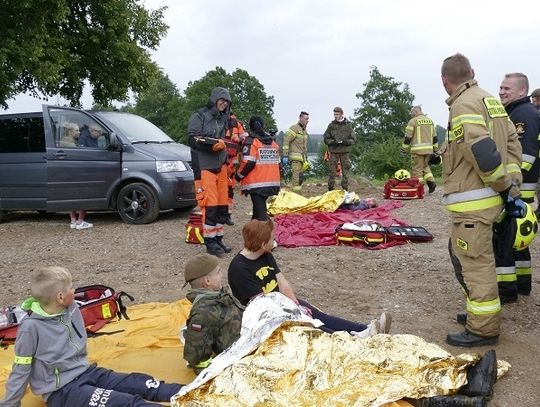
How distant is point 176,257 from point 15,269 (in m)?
2.05

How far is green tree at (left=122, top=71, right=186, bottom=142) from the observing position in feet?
177

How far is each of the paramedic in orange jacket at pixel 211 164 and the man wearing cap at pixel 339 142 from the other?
6.63 meters

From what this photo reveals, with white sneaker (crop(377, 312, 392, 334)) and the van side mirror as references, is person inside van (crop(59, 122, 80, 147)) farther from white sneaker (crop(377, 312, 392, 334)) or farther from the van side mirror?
white sneaker (crop(377, 312, 392, 334))

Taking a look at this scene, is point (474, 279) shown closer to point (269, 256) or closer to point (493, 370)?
point (493, 370)

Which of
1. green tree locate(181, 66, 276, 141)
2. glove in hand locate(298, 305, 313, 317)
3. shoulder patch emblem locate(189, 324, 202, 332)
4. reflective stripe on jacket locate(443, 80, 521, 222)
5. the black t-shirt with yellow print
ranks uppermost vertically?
green tree locate(181, 66, 276, 141)

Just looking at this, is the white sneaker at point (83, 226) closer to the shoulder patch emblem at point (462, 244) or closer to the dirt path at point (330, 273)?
the dirt path at point (330, 273)

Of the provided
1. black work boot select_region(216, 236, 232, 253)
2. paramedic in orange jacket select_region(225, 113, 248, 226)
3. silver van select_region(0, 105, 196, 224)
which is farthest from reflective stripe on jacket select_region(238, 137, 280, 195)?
silver van select_region(0, 105, 196, 224)

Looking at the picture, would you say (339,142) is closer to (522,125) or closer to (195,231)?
(195,231)

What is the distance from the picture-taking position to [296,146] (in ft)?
47.6

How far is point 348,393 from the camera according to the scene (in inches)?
124

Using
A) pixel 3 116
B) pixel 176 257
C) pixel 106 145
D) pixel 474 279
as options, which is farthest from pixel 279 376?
pixel 3 116

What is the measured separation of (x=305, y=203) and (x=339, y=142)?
319cm

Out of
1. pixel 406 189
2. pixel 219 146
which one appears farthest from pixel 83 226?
pixel 406 189

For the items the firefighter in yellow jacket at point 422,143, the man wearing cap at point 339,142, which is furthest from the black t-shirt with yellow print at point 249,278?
the man wearing cap at point 339,142
